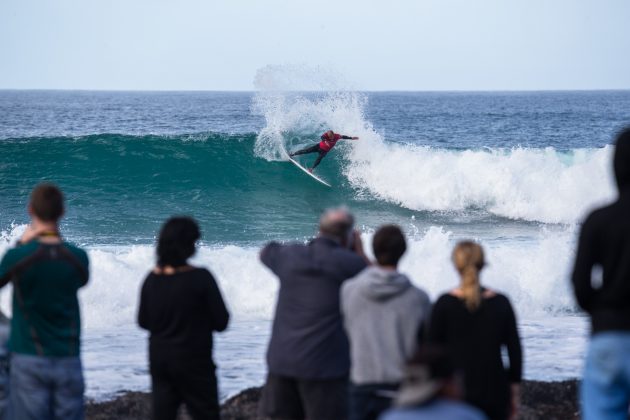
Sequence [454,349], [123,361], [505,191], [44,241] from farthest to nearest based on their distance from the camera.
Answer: [505,191] < [123,361] < [44,241] < [454,349]

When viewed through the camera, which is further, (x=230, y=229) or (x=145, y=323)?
(x=230, y=229)

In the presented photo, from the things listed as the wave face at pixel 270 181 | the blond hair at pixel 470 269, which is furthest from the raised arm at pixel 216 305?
the wave face at pixel 270 181

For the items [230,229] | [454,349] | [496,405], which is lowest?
[230,229]

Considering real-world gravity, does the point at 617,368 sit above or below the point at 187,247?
below

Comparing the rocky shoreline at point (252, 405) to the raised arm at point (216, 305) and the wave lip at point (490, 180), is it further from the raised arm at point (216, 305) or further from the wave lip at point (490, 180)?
the wave lip at point (490, 180)

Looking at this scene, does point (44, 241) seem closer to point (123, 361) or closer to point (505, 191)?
point (123, 361)

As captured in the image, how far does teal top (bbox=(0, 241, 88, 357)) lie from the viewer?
3770 millimetres

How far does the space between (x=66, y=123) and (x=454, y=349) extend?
179 ft

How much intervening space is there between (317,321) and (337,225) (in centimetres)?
42

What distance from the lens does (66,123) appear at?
55469mm

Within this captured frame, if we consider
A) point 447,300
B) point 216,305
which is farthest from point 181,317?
point 447,300

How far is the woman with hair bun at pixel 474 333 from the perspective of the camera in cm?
348

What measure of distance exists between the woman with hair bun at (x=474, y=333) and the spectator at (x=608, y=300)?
381 millimetres

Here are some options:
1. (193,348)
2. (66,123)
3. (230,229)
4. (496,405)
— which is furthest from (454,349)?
(66,123)
